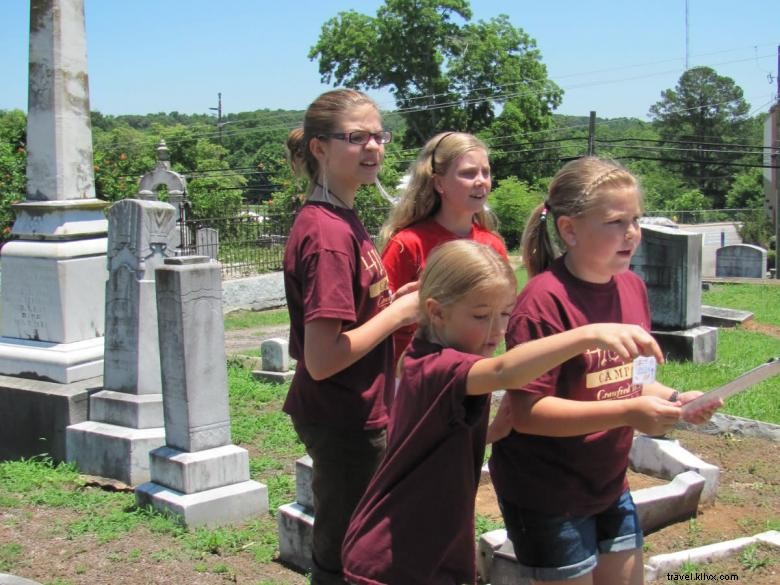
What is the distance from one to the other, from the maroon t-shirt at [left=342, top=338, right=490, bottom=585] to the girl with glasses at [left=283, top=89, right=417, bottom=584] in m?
0.42

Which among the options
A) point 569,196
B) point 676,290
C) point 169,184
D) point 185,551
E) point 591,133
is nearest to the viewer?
point 569,196

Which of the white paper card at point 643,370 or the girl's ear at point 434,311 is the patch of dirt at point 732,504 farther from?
the girl's ear at point 434,311

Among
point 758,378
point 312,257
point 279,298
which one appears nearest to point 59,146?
point 312,257

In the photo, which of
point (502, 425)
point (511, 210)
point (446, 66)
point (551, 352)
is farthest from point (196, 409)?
point (446, 66)

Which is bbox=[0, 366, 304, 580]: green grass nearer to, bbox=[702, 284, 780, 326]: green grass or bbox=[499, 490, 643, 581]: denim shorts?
bbox=[499, 490, 643, 581]: denim shorts

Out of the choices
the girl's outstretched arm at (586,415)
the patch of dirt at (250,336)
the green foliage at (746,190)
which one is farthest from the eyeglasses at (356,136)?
the green foliage at (746,190)

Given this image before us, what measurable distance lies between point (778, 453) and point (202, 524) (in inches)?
139

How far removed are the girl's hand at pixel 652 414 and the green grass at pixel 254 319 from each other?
11.5m

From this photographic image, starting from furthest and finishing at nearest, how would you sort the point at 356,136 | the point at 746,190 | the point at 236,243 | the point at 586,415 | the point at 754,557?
the point at 746,190 → the point at 236,243 → the point at 754,557 → the point at 356,136 → the point at 586,415

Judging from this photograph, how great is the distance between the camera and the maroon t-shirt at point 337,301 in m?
2.49

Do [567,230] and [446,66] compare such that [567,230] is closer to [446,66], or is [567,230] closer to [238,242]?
[238,242]

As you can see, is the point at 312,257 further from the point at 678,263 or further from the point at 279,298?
the point at 279,298

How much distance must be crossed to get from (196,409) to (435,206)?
202 centimetres

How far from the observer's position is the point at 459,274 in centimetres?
210
